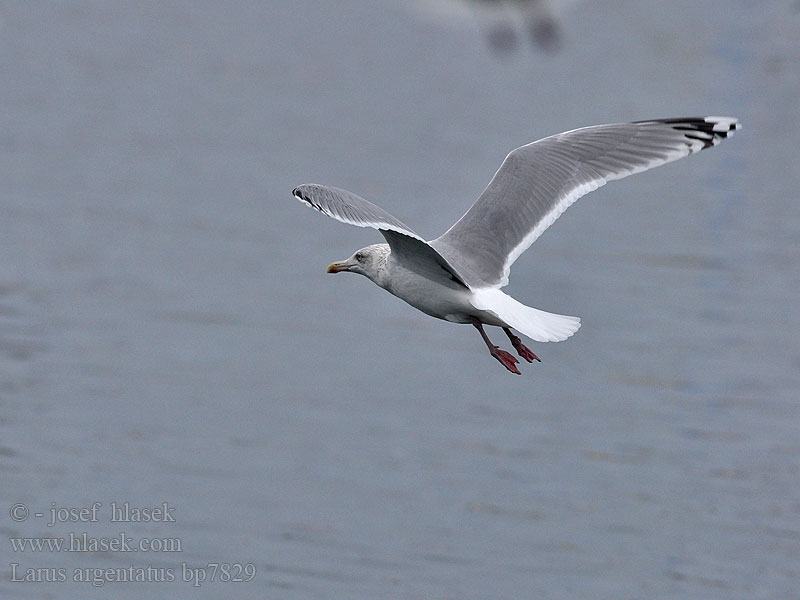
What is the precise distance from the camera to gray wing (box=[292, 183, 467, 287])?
21.9 feet

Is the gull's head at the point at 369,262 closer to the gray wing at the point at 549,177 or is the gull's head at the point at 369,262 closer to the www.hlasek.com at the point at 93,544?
the gray wing at the point at 549,177

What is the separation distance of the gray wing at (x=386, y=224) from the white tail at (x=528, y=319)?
0.54 feet

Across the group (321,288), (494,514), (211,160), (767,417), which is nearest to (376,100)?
(211,160)

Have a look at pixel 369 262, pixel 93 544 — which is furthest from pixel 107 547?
pixel 369 262

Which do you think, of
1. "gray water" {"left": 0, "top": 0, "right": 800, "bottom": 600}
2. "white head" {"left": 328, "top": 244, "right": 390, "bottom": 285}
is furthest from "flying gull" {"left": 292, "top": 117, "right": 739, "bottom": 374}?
"gray water" {"left": 0, "top": 0, "right": 800, "bottom": 600}

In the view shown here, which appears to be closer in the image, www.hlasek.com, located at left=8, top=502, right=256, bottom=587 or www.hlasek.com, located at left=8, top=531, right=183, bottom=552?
www.hlasek.com, located at left=8, top=502, right=256, bottom=587

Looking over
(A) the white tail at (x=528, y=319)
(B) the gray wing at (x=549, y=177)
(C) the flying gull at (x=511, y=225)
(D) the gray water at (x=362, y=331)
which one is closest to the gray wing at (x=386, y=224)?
(C) the flying gull at (x=511, y=225)

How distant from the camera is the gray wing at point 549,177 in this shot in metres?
8.02

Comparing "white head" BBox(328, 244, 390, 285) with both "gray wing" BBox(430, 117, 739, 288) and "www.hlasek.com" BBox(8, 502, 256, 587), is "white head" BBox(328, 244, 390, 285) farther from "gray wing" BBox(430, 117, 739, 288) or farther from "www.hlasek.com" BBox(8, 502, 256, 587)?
"www.hlasek.com" BBox(8, 502, 256, 587)

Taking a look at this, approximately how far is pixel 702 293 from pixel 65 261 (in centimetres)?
892

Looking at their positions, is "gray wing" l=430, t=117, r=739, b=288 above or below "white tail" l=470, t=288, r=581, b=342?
above

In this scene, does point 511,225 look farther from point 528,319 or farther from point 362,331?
point 362,331

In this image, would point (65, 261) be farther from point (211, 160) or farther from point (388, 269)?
point (388, 269)

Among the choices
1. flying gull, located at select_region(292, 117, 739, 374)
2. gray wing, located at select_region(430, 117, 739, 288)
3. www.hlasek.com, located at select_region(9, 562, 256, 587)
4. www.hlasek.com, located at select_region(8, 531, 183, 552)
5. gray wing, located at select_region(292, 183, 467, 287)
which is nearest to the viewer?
gray wing, located at select_region(292, 183, 467, 287)
